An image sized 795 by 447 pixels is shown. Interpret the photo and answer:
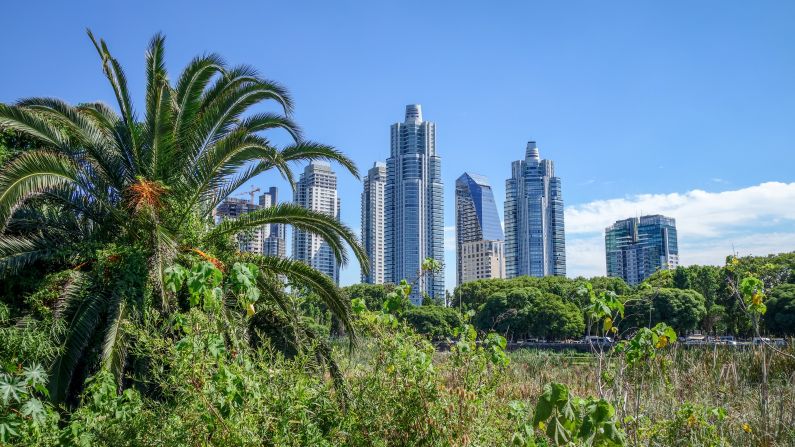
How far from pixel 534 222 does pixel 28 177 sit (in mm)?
139511

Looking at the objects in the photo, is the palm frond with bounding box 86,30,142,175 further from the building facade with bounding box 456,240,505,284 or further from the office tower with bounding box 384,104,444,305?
the building facade with bounding box 456,240,505,284

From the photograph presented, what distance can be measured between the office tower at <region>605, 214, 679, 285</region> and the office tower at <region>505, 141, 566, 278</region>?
16950mm

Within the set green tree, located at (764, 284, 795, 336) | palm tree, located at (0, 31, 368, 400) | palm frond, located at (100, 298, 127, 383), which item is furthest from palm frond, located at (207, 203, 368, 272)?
green tree, located at (764, 284, 795, 336)

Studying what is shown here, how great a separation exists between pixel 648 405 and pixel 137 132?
7071 millimetres

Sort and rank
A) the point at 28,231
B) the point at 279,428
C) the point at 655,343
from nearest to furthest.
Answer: the point at 279,428
the point at 655,343
the point at 28,231

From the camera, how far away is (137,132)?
825 centimetres

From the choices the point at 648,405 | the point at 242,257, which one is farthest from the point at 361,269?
the point at 648,405

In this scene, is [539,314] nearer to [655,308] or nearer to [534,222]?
[655,308]

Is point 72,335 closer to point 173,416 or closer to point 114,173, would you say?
point 114,173

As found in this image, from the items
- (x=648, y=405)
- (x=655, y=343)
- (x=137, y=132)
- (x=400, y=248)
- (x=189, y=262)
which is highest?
(x=400, y=248)

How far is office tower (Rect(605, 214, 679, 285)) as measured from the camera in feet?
385

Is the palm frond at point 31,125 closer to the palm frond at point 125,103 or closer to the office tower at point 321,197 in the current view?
the palm frond at point 125,103

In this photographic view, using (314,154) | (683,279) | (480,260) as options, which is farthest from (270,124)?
(480,260)

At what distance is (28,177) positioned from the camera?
22.6ft
